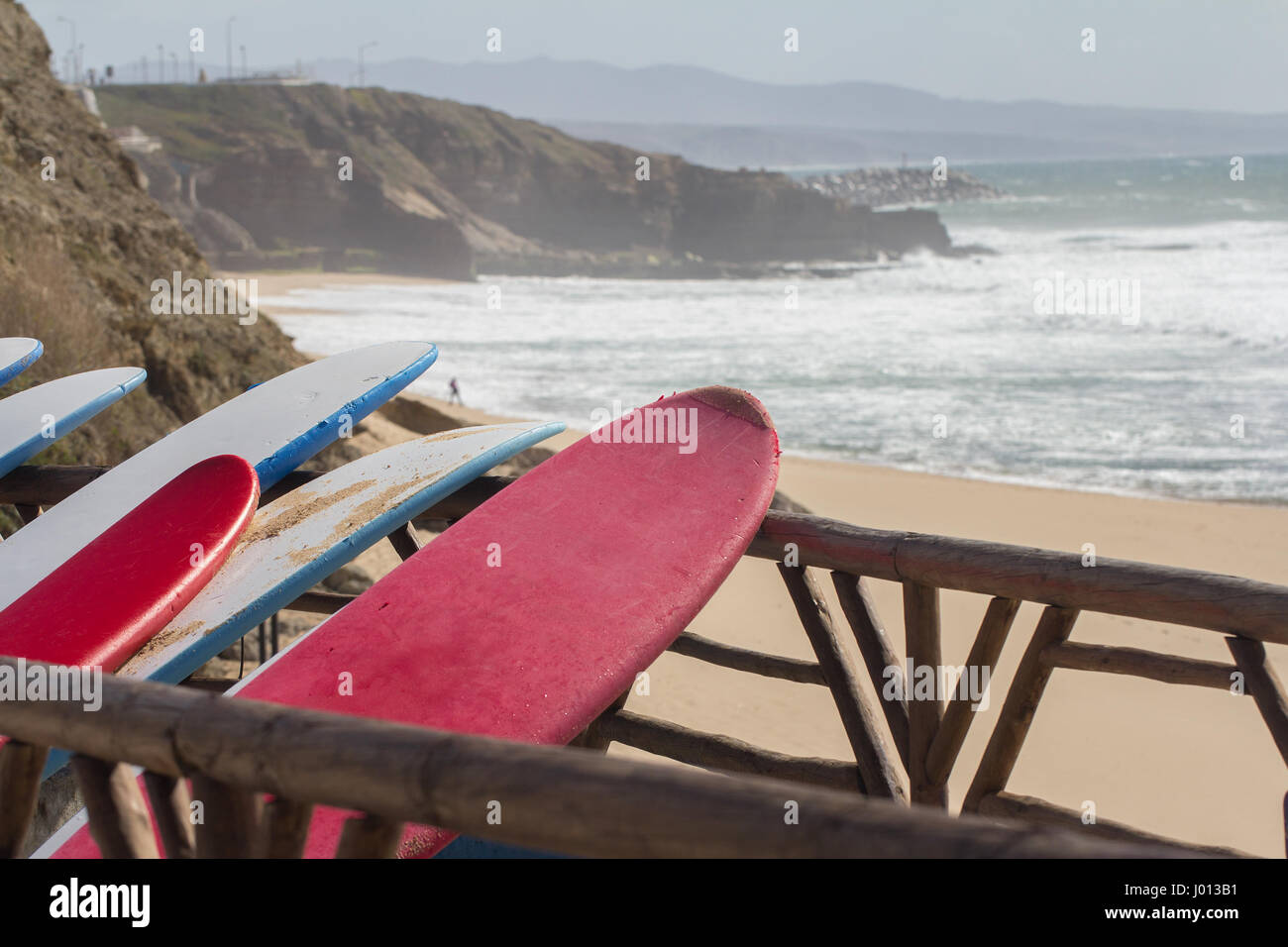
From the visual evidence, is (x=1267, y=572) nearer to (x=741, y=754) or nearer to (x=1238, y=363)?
(x=741, y=754)

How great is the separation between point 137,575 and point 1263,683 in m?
2.49

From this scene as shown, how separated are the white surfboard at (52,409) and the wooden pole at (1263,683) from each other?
11.0 ft

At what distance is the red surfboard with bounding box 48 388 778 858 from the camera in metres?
2.20

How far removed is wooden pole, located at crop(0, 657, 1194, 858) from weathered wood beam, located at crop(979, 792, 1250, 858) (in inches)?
56.5

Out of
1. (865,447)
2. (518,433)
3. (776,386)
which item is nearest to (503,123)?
(776,386)

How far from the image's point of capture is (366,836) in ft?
4.08

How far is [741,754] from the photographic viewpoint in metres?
2.95

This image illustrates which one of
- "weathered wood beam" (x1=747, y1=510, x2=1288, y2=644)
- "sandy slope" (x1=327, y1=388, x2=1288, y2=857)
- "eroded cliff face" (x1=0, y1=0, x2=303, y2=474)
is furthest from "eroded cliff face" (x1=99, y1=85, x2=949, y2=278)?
"weathered wood beam" (x1=747, y1=510, x2=1288, y2=644)

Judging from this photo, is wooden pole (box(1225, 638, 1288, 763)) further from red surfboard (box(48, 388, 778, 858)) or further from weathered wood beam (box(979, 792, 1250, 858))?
red surfboard (box(48, 388, 778, 858))
